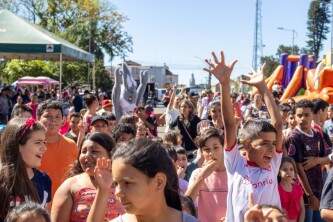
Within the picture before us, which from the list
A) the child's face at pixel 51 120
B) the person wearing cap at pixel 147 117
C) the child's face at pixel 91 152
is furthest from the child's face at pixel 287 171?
the person wearing cap at pixel 147 117

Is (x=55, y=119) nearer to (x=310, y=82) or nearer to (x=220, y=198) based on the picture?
(x=220, y=198)

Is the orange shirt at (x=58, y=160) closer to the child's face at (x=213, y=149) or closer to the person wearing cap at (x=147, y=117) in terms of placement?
the child's face at (x=213, y=149)

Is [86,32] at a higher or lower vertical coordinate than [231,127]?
higher

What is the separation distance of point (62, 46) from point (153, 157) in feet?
42.9

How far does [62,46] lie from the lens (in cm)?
1513

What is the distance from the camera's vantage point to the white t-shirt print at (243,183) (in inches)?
150

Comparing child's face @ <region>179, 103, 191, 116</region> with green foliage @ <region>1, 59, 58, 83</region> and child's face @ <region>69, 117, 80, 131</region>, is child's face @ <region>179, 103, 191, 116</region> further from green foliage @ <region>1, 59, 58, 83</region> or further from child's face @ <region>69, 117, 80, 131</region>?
green foliage @ <region>1, 59, 58, 83</region>

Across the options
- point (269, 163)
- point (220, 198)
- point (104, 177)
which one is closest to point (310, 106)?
point (220, 198)

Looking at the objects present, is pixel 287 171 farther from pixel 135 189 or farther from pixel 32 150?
pixel 135 189

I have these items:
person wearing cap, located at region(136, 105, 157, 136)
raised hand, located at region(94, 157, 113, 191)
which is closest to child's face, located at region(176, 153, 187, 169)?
raised hand, located at region(94, 157, 113, 191)

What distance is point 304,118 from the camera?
6.09m

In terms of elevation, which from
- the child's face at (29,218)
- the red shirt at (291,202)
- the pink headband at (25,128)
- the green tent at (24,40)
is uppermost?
the green tent at (24,40)

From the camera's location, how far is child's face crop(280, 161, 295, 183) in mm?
5168

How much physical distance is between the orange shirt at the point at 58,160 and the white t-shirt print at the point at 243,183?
1.70 meters
